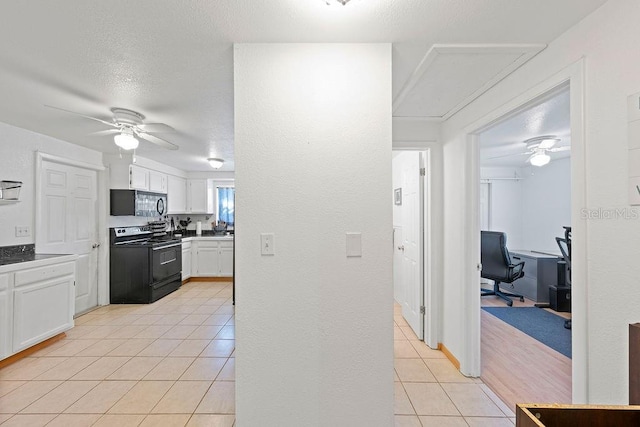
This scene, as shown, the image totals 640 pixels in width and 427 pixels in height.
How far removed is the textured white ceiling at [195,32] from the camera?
4.50 ft

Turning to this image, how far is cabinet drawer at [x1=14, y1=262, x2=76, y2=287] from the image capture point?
2.79 metres

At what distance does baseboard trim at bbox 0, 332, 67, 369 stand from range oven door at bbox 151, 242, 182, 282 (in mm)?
1423

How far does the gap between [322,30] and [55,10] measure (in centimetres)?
128

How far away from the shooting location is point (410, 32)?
5.11ft

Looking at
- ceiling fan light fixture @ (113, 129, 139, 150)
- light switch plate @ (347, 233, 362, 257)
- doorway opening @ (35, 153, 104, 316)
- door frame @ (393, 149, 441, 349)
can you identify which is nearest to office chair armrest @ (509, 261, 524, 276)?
door frame @ (393, 149, 441, 349)

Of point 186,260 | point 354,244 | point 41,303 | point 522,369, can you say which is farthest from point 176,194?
point 522,369

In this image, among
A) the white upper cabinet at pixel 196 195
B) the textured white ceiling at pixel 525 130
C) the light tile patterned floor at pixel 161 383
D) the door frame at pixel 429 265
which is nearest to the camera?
the light tile patterned floor at pixel 161 383

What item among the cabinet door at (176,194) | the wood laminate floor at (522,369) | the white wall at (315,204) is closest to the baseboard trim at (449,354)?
the wood laminate floor at (522,369)

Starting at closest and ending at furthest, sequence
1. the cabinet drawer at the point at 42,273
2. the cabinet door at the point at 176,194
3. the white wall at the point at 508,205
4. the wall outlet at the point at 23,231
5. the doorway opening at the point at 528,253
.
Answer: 1. the doorway opening at the point at 528,253
2. the cabinet drawer at the point at 42,273
3. the wall outlet at the point at 23,231
4. the white wall at the point at 508,205
5. the cabinet door at the point at 176,194

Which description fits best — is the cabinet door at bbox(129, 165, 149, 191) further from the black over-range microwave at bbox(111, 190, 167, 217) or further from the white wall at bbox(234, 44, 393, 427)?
the white wall at bbox(234, 44, 393, 427)

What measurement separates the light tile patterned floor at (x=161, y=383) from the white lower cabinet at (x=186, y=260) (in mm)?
2126

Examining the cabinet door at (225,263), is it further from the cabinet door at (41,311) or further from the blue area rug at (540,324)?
the blue area rug at (540,324)

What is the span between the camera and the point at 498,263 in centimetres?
446

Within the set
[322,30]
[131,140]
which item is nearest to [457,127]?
[322,30]
